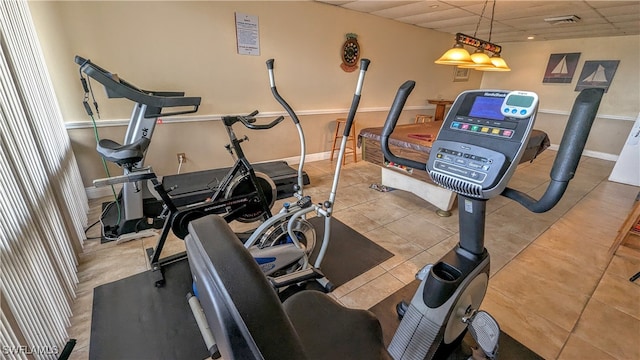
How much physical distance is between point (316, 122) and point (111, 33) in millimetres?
2788

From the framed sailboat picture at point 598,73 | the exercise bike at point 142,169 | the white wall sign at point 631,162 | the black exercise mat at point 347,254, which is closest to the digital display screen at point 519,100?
the exercise bike at point 142,169

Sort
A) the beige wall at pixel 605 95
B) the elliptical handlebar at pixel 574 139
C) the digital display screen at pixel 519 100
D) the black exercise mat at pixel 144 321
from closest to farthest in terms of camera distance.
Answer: the elliptical handlebar at pixel 574 139 < the digital display screen at pixel 519 100 < the black exercise mat at pixel 144 321 < the beige wall at pixel 605 95

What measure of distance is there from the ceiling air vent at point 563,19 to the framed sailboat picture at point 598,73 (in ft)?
Result: 6.45

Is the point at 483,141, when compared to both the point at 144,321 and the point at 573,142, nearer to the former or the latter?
the point at 573,142

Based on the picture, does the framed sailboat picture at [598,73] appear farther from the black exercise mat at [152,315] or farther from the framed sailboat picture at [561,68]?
the black exercise mat at [152,315]

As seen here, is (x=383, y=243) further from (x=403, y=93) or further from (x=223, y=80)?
(x=223, y=80)

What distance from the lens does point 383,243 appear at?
2.54 m

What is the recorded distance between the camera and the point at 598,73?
5547 millimetres

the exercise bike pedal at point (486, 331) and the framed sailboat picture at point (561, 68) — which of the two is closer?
the exercise bike pedal at point (486, 331)

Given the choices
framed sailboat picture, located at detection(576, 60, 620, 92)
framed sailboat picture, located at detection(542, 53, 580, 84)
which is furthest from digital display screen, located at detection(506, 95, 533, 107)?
framed sailboat picture, located at detection(542, 53, 580, 84)

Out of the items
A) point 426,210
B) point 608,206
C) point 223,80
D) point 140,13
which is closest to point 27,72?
point 140,13

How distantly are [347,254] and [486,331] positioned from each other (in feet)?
3.98

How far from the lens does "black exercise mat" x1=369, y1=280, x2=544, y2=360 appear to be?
1536 millimetres

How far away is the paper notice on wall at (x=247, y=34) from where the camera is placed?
3.45 m
